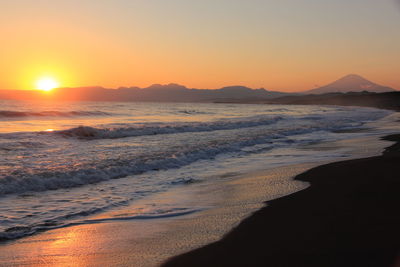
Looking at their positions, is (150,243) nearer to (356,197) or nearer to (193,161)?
(356,197)

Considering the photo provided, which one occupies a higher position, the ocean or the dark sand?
the dark sand

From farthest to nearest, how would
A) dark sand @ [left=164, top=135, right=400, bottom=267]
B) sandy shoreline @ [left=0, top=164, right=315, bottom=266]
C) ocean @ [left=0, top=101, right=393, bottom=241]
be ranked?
ocean @ [left=0, top=101, right=393, bottom=241]
sandy shoreline @ [left=0, top=164, right=315, bottom=266]
dark sand @ [left=164, top=135, right=400, bottom=267]

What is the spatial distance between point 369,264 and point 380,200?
7.55ft

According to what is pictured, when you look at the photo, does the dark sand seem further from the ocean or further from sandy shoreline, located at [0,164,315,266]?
the ocean

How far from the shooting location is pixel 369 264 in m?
3.12

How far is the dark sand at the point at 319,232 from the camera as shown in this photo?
3328mm

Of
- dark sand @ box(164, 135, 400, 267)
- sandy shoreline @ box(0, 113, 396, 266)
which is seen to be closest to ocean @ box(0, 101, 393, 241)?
sandy shoreline @ box(0, 113, 396, 266)

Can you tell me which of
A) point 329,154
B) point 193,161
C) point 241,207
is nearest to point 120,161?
point 193,161

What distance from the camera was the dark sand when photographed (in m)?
3.33

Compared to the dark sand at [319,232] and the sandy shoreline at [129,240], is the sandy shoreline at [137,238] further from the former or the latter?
the dark sand at [319,232]

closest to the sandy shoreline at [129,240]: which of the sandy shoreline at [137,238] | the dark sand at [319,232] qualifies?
the sandy shoreline at [137,238]

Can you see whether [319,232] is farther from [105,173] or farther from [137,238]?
[105,173]

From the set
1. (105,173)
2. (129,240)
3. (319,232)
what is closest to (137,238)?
(129,240)

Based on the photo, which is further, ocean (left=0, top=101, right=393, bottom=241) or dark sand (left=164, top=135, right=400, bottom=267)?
ocean (left=0, top=101, right=393, bottom=241)
